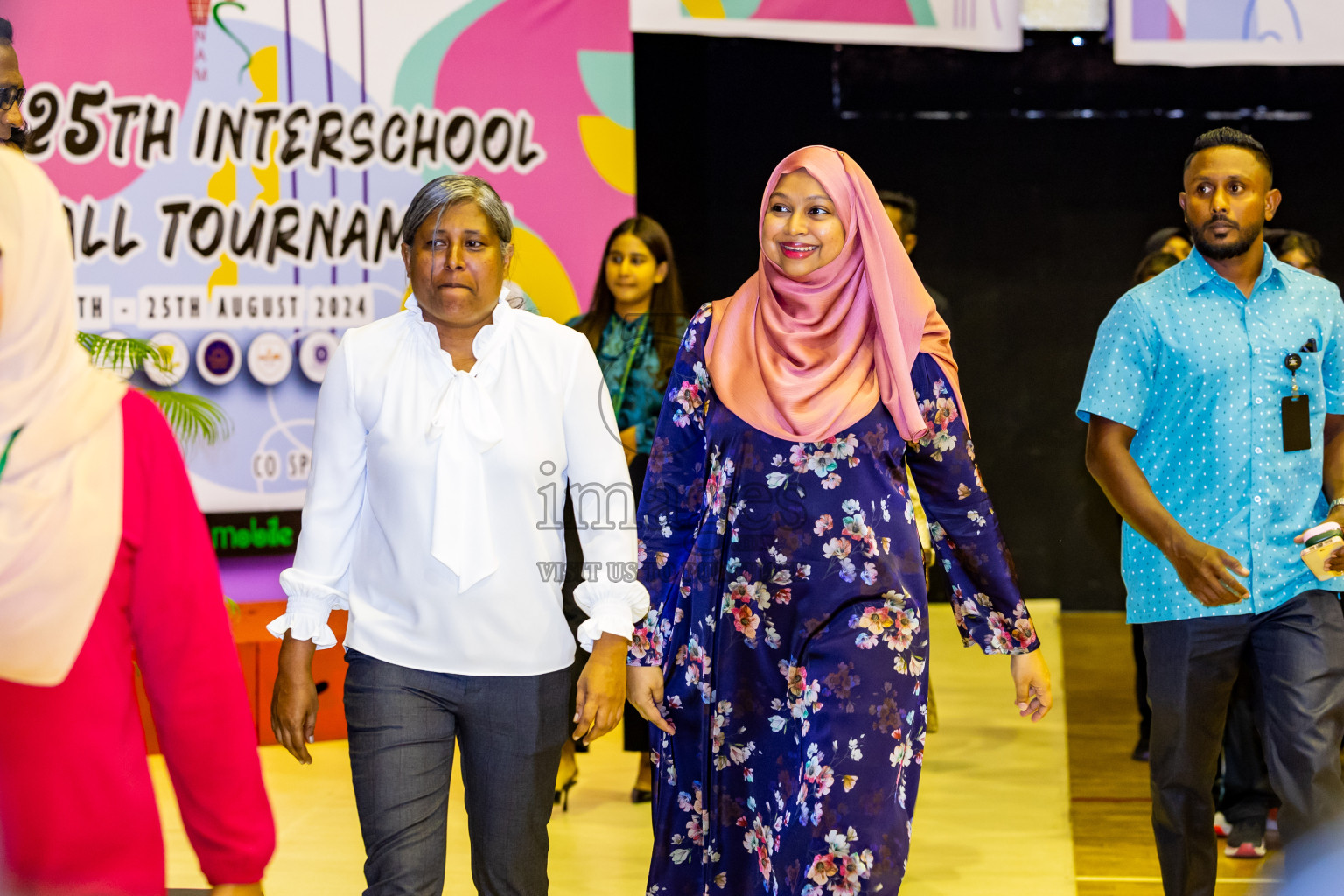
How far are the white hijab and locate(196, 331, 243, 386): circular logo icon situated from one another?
13.0 ft

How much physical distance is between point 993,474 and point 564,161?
3.45 m

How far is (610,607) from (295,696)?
54cm

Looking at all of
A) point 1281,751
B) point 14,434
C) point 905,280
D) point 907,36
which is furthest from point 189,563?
point 907,36

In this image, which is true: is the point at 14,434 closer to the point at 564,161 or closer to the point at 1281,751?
the point at 1281,751

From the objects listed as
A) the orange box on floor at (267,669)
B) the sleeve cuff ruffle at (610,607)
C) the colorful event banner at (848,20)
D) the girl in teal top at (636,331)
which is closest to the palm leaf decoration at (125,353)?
the orange box on floor at (267,669)

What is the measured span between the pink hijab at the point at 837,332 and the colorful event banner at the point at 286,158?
2.68m

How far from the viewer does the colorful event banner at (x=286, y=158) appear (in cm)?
507

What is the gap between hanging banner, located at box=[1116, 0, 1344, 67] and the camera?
5.74 m

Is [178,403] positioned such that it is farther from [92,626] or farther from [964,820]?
[92,626]

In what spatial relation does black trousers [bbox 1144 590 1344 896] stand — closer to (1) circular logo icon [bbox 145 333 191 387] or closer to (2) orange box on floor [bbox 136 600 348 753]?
(2) orange box on floor [bbox 136 600 348 753]

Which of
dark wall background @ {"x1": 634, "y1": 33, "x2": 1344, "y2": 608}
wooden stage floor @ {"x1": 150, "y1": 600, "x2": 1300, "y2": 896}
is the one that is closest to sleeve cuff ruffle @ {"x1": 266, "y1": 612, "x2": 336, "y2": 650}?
wooden stage floor @ {"x1": 150, "y1": 600, "x2": 1300, "y2": 896}

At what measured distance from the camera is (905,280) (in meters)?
2.76

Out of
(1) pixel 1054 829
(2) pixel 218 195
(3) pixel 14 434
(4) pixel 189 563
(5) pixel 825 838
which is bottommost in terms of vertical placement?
(1) pixel 1054 829

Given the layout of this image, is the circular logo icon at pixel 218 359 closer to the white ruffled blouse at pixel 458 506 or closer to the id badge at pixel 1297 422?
the white ruffled blouse at pixel 458 506
